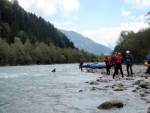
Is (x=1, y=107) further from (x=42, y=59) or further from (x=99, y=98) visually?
(x=42, y=59)

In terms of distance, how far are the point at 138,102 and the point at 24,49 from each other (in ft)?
425

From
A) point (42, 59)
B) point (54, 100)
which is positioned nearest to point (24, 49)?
point (42, 59)

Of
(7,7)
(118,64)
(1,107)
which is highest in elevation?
(7,7)

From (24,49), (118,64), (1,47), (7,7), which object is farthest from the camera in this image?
(7,7)

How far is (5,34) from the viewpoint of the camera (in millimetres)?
162250

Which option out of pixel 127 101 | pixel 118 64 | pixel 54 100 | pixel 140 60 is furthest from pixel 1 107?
pixel 140 60

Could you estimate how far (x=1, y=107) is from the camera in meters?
14.6

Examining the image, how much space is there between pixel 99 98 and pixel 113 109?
3593 millimetres

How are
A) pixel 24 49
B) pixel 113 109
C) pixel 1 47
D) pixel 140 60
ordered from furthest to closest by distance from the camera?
pixel 24 49 → pixel 1 47 → pixel 140 60 → pixel 113 109

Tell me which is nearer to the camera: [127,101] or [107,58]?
[127,101]

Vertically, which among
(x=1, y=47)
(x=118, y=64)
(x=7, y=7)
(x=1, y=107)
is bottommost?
(x=1, y=107)

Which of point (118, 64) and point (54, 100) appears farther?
point (118, 64)

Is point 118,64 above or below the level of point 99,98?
above

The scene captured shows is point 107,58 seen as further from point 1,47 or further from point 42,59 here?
point 42,59
